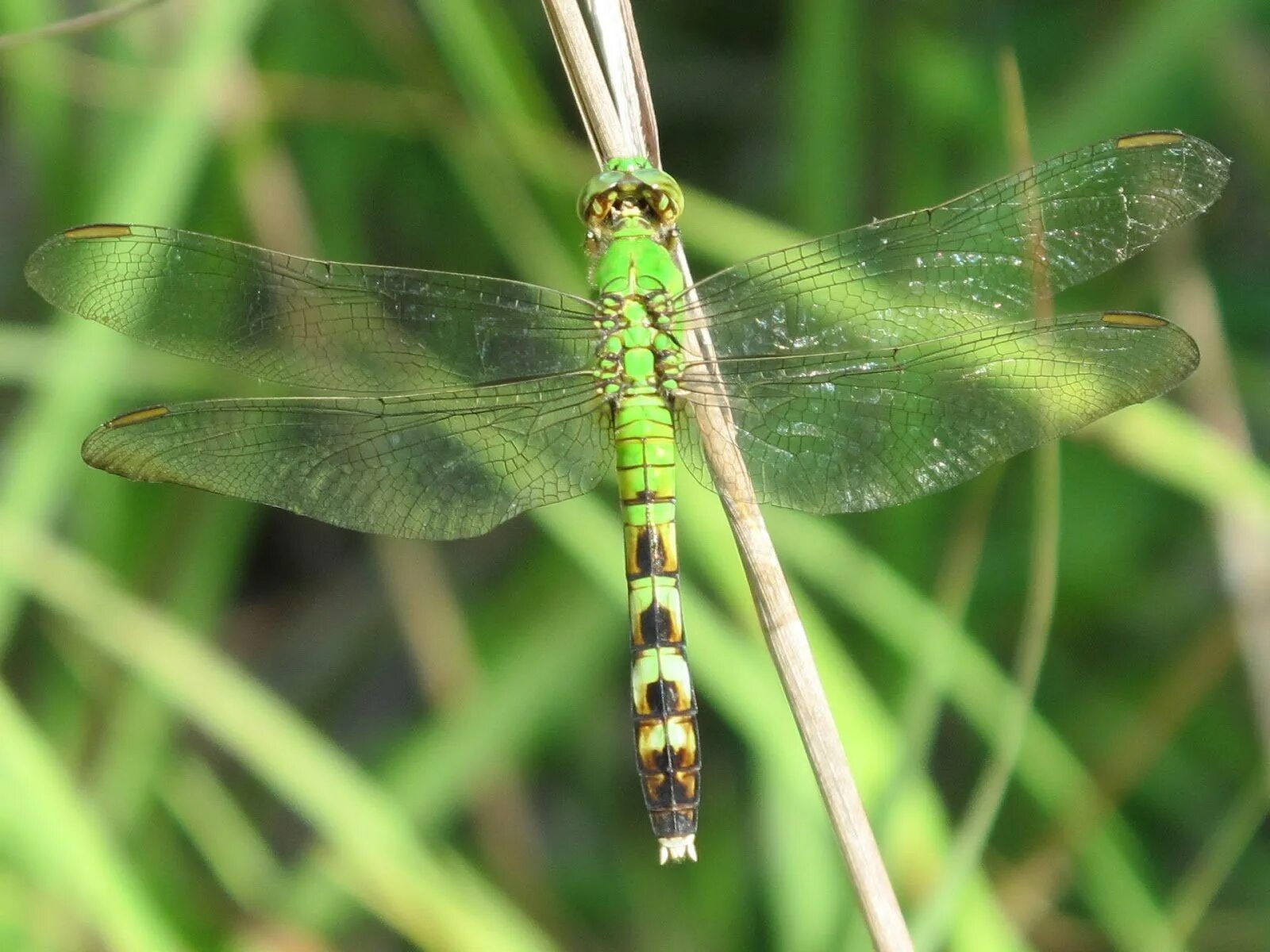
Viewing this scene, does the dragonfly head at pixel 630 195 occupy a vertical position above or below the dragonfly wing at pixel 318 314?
above

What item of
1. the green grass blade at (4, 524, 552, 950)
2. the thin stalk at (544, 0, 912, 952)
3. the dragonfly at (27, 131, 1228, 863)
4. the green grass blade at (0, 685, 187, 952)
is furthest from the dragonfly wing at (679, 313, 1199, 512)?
the green grass blade at (0, 685, 187, 952)

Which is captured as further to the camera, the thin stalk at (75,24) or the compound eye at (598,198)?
the compound eye at (598,198)

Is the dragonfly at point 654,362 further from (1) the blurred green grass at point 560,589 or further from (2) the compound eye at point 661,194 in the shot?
(1) the blurred green grass at point 560,589

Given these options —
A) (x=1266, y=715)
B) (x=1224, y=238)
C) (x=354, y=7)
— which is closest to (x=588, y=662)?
(x=1266, y=715)

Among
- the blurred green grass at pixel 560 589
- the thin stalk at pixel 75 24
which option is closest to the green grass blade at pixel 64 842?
the blurred green grass at pixel 560 589

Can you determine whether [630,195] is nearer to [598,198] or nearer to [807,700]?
[598,198]

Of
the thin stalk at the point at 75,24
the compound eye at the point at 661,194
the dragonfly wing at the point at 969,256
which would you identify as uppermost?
the thin stalk at the point at 75,24

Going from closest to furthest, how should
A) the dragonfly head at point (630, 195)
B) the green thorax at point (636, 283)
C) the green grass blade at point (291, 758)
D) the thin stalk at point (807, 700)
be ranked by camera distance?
the thin stalk at point (807, 700)
the dragonfly head at point (630, 195)
the green thorax at point (636, 283)
the green grass blade at point (291, 758)

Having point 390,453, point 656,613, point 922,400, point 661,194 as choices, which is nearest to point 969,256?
point 922,400
